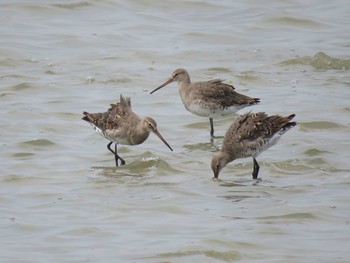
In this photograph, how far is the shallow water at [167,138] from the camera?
9.85 m

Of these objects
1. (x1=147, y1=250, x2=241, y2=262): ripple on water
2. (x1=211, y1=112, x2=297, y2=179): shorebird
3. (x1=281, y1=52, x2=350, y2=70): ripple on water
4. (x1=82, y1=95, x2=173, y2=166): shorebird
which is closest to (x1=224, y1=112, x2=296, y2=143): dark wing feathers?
(x1=211, y1=112, x2=297, y2=179): shorebird

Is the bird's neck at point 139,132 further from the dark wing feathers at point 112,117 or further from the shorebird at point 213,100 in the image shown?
the shorebird at point 213,100

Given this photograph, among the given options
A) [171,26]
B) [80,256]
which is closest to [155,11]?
[171,26]

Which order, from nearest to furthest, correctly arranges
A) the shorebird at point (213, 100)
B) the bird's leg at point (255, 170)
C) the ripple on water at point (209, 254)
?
the ripple on water at point (209, 254) → the bird's leg at point (255, 170) → the shorebird at point (213, 100)

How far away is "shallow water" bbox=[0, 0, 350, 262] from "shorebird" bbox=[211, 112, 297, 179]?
0.27m

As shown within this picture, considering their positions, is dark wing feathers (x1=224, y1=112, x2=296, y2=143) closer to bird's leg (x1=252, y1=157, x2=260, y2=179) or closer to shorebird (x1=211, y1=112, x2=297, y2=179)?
shorebird (x1=211, y1=112, x2=297, y2=179)

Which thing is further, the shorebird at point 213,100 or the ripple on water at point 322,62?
the ripple on water at point 322,62

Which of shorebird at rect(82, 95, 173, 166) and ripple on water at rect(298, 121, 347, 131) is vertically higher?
shorebird at rect(82, 95, 173, 166)

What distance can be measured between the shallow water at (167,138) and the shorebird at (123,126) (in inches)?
13.3

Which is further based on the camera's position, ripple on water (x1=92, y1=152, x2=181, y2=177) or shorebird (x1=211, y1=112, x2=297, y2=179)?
ripple on water (x1=92, y1=152, x2=181, y2=177)

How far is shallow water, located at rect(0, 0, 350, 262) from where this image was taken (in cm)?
985

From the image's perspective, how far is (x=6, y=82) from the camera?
1678 centimetres

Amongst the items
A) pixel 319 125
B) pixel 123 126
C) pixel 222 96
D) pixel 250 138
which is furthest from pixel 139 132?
pixel 319 125


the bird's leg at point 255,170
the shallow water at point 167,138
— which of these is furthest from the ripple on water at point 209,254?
the bird's leg at point 255,170
